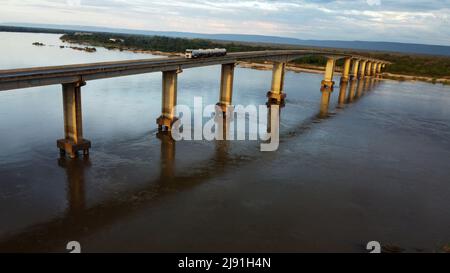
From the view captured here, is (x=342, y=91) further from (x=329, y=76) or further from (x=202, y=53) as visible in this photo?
(x=202, y=53)

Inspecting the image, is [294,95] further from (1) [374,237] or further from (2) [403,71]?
(2) [403,71]

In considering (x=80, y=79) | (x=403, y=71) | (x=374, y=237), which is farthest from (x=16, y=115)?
(x=403, y=71)

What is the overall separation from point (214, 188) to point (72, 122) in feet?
32.0

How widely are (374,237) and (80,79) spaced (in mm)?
18250

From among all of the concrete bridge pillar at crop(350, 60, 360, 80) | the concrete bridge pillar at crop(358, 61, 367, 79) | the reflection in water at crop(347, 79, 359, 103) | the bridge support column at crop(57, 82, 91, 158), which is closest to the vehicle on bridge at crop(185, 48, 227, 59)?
the bridge support column at crop(57, 82, 91, 158)

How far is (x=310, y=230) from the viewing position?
17.3 metres

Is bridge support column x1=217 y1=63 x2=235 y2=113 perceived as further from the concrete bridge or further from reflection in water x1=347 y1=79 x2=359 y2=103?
reflection in water x1=347 y1=79 x2=359 y2=103

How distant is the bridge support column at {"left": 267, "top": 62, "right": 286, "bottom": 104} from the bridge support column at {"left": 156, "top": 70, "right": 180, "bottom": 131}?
71.5 ft

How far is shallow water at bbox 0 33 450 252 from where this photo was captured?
16266mm

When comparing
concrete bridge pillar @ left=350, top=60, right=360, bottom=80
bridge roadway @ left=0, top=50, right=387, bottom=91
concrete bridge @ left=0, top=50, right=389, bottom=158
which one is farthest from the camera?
concrete bridge pillar @ left=350, top=60, right=360, bottom=80

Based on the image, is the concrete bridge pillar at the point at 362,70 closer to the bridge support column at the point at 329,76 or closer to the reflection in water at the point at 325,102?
the bridge support column at the point at 329,76

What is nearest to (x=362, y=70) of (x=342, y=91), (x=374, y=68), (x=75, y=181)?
(x=374, y=68)

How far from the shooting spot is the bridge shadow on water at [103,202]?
50.5 feet

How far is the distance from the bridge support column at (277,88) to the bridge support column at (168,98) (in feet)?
71.5
